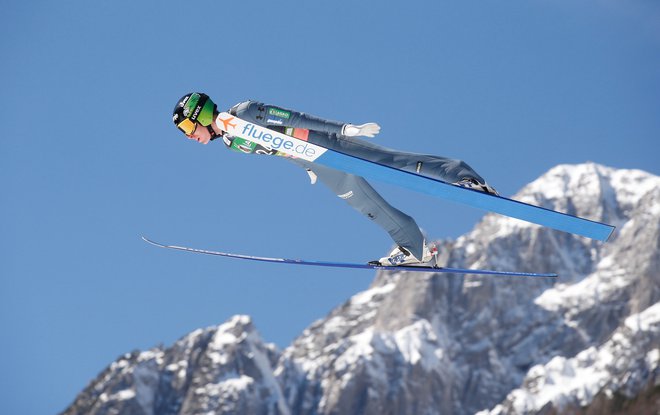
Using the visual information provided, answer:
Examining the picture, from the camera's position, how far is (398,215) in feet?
52.2

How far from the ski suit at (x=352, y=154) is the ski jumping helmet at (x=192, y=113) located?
0.36 metres

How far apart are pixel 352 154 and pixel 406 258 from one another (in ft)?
7.16

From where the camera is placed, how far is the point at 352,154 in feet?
49.0

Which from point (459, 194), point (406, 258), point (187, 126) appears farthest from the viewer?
point (406, 258)

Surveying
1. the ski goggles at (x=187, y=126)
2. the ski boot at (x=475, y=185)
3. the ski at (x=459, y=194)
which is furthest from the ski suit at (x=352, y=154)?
the ski goggles at (x=187, y=126)

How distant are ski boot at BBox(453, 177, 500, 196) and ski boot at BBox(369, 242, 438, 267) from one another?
85.5 inches

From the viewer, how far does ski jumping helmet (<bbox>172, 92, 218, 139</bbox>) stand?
15203 mm

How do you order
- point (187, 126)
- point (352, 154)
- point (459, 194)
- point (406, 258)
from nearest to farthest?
point (459, 194) → point (352, 154) → point (187, 126) → point (406, 258)

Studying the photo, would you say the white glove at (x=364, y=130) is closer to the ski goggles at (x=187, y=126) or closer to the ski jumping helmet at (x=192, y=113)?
the ski jumping helmet at (x=192, y=113)

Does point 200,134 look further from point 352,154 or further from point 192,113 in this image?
point 352,154

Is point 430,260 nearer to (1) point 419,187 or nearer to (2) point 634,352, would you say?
(1) point 419,187

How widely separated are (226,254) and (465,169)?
517 cm

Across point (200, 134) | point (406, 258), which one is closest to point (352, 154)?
point (406, 258)

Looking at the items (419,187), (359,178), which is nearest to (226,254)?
(359,178)
